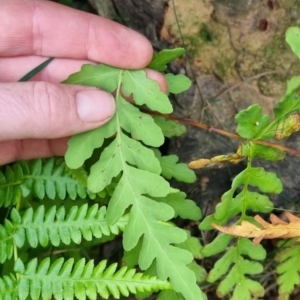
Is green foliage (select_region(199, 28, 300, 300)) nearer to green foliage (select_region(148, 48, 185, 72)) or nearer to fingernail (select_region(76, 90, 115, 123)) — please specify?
green foliage (select_region(148, 48, 185, 72))

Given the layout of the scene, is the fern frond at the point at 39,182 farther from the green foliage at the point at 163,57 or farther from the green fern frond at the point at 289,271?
the green fern frond at the point at 289,271

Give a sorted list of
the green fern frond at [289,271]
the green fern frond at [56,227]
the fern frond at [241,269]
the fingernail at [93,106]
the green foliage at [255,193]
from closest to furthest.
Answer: the green foliage at [255,193] < the fingernail at [93,106] < the green fern frond at [56,227] < the fern frond at [241,269] < the green fern frond at [289,271]

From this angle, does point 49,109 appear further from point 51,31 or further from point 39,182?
point 51,31

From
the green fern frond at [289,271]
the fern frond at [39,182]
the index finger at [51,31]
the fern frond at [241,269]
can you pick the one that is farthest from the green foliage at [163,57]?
the green fern frond at [289,271]

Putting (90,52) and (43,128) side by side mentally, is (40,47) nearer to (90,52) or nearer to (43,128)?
(90,52)

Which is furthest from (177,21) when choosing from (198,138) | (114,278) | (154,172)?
(114,278)

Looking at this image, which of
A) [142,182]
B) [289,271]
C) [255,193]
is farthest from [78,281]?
[289,271]
